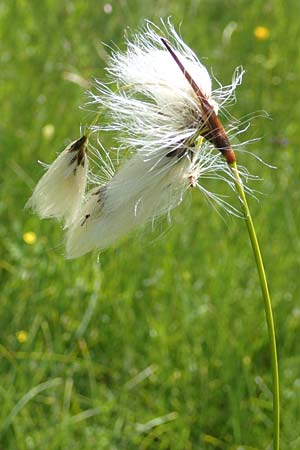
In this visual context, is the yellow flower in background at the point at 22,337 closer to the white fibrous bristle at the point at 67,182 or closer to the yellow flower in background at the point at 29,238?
the yellow flower in background at the point at 29,238

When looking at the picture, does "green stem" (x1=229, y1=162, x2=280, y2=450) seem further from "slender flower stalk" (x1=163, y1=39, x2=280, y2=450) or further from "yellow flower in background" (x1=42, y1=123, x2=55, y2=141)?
"yellow flower in background" (x1=42, y1=123, x2=55, y2=141)

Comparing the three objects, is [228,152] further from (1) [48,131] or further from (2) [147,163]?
(1) [48,131]

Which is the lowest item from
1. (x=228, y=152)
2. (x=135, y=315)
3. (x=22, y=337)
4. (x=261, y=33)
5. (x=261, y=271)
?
(x=261, y=33)

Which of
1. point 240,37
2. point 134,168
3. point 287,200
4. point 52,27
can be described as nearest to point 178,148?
point 134,168

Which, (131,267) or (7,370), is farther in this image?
(131,267)

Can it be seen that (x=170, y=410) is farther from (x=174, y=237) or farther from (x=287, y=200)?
(x=287, y=200)

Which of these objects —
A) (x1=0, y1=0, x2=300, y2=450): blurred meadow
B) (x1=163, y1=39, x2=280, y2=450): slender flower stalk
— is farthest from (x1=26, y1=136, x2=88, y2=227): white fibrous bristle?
(x1=0, y1=0, x2=300, y2=450): blurred meadow

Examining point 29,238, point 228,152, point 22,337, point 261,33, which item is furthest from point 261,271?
point 261,33
